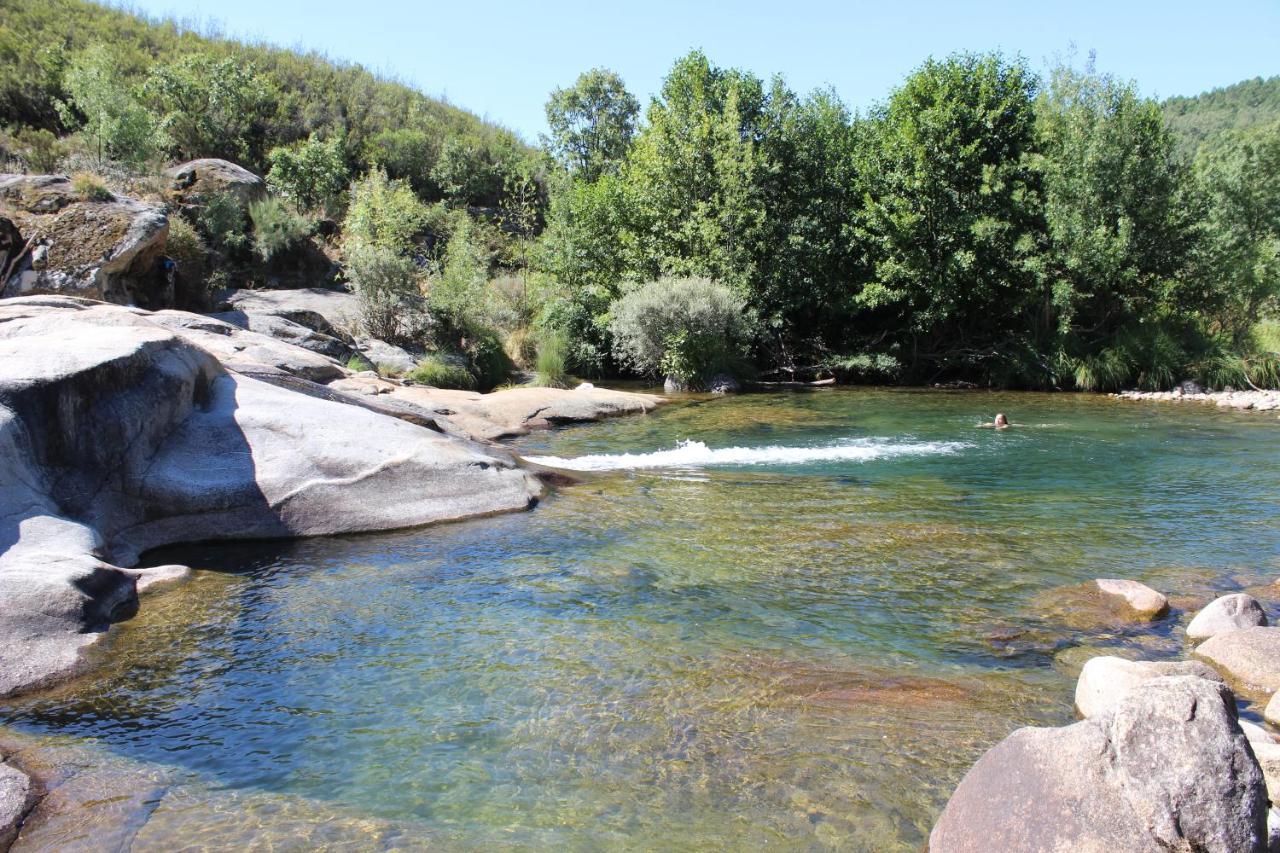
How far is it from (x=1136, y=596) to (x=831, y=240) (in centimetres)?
2319

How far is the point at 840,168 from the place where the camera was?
95.0 feet

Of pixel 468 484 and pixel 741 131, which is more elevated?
pixel 741 131

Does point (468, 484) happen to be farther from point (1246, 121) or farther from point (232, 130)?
point (1246, 121)

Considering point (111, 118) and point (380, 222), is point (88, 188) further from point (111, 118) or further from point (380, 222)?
point (111, 118)

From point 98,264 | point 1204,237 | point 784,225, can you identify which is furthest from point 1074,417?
point 98,264

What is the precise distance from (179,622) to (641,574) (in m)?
3.98

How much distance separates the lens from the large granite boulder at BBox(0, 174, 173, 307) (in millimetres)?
17312

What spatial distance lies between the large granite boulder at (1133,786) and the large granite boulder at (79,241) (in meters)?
19.4

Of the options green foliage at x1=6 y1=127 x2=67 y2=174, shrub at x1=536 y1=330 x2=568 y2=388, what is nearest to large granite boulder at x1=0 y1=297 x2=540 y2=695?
shrub at x1=536 y1=330 x2=568 y2=388

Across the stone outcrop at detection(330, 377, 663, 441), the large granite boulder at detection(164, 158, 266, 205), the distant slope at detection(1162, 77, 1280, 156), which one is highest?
the distant slope at detection(1162, 77, 1280, 156)

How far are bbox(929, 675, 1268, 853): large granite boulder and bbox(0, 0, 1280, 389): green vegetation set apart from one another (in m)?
21.3

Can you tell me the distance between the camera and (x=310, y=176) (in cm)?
3466

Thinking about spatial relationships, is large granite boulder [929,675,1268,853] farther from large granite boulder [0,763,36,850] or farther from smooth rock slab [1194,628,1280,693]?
large granite boulder [0,763,36,850]

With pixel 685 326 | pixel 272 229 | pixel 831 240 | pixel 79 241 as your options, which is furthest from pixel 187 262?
pixel 831 240
